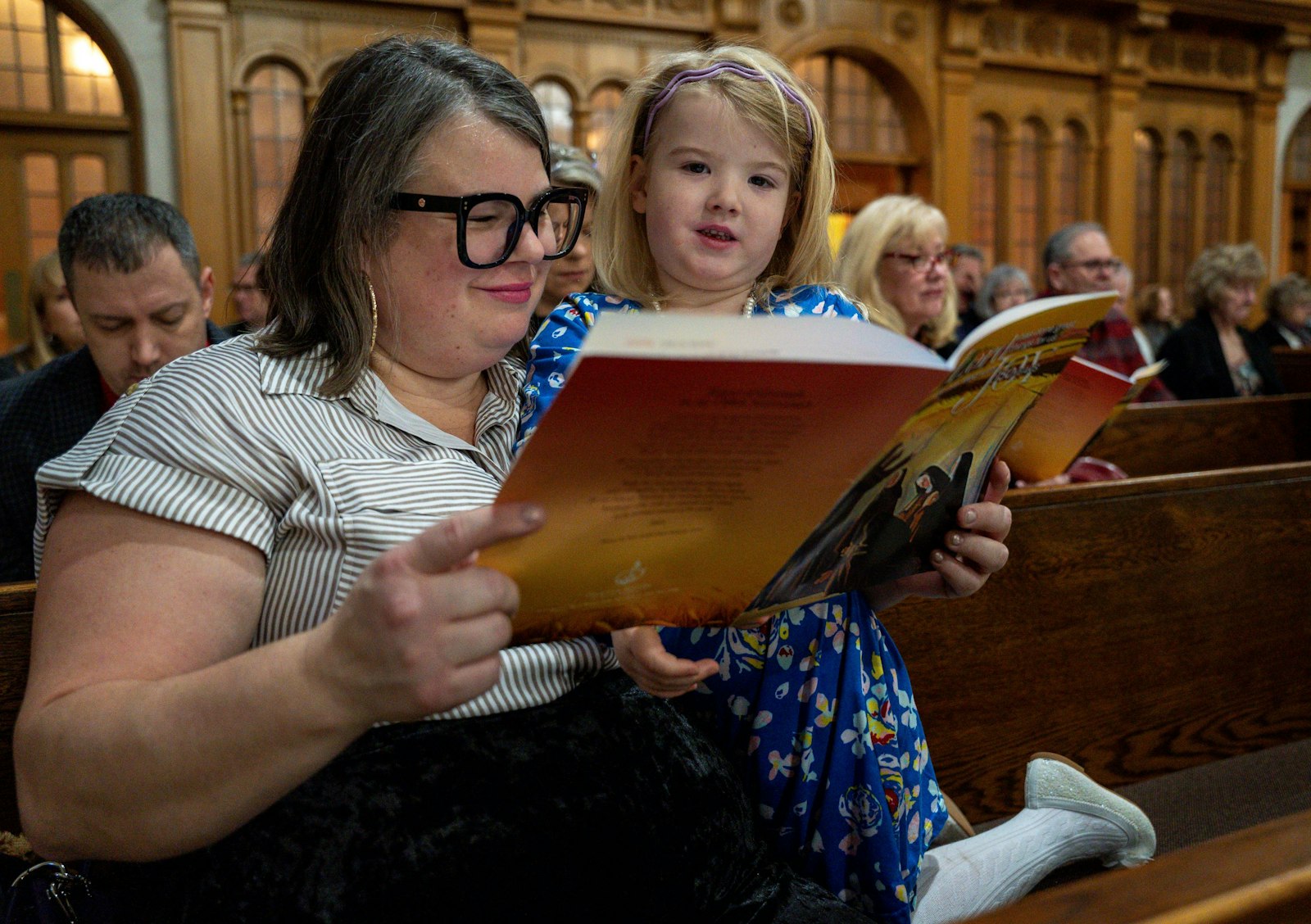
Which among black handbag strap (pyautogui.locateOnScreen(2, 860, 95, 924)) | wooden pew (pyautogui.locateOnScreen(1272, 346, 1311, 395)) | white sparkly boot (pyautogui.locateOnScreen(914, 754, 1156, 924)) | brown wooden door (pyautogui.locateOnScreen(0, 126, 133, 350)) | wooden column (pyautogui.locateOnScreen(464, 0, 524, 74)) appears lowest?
white sparkly boot (pyautogui.locateOnScreen(914, 754, 1156, 924))

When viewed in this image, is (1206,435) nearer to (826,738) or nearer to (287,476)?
(826,738)

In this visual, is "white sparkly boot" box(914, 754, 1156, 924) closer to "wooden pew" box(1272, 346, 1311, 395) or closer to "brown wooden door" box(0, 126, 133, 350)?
"wooden pew" box(1272, 346, 1311, 395)

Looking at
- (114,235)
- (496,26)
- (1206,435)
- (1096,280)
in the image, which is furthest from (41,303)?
(1096,280)

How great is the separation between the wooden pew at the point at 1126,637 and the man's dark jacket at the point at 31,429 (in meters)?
1.82

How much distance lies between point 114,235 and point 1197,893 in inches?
103

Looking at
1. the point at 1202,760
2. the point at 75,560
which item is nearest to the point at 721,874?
the point at 75,560

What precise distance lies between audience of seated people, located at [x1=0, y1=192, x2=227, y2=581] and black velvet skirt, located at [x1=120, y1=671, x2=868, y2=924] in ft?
5.63

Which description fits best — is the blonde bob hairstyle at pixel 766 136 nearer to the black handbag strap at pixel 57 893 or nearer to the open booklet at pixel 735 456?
the open booklet at pixel 735 456

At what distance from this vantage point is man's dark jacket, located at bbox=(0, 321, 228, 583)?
2.28m

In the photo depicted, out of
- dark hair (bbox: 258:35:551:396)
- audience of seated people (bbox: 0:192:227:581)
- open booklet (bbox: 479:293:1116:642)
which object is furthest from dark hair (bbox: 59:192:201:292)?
open booklet (bbox: 479:293:1116:642)

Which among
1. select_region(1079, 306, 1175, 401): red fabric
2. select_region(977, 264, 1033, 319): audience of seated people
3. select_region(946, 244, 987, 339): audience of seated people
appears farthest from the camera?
select_region(946, 244, 987, 339): audience of seated people

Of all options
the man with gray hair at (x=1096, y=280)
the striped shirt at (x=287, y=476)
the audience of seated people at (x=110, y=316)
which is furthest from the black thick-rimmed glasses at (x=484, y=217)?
the man with gray hair at (x=1096, y=280)

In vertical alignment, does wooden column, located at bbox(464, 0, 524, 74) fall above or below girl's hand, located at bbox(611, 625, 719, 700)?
above

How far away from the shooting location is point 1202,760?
7.24 feet
